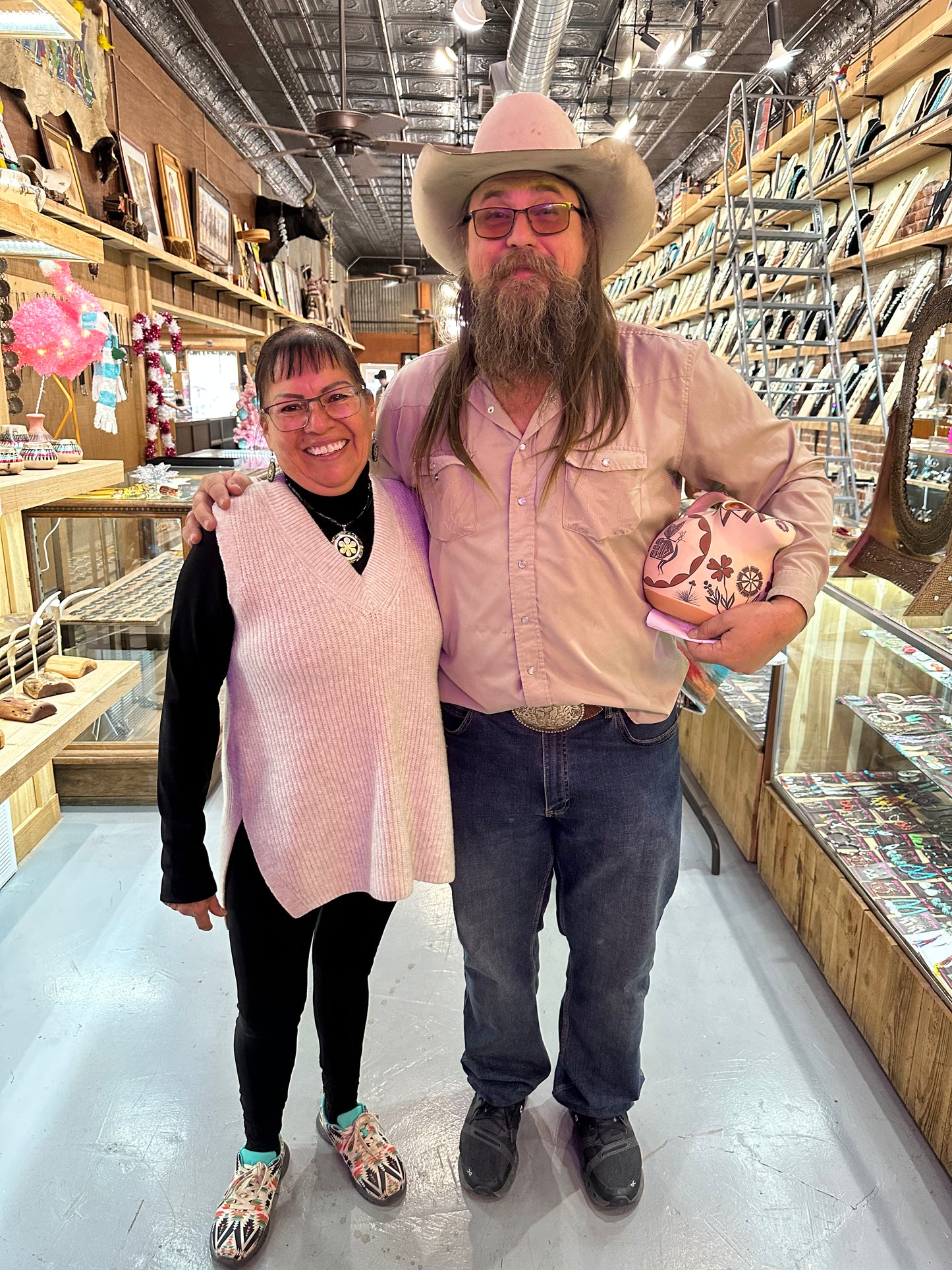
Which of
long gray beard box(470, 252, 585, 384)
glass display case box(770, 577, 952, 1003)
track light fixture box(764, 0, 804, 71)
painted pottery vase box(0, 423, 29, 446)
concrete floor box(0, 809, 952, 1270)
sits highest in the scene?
track light fixture box(764, 0, 804, 71)

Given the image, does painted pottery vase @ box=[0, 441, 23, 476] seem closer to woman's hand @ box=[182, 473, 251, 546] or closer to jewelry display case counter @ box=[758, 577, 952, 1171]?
woman's hand @ box=[182, 473, 251, 546]

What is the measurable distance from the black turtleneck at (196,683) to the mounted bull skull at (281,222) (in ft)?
27.1

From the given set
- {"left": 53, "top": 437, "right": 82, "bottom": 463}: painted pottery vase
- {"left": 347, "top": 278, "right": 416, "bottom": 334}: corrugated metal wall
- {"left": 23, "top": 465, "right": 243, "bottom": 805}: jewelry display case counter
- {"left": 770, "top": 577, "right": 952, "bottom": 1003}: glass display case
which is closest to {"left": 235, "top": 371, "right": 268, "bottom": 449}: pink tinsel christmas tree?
{"left": 23, "top": 465, "right": 243, "bottom": 805}: jewelry display case counter

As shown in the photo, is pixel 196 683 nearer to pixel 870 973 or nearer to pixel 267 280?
pixel 870 973

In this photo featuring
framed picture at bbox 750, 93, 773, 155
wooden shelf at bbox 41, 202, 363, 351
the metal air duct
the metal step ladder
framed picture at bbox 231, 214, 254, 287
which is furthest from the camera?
framed picture at bbox 231, 214, 254, 287

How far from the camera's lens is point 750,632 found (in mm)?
1399

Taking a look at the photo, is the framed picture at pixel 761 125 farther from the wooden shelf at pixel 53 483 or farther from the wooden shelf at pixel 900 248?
the wooden shelf at pixel 53 483

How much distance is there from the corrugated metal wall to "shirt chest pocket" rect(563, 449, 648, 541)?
2247cm

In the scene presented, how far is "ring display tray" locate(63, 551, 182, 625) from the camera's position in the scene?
354 cm

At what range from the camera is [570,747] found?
156 cm

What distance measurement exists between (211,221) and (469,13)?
9.84ft

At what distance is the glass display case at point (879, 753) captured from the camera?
2182mm

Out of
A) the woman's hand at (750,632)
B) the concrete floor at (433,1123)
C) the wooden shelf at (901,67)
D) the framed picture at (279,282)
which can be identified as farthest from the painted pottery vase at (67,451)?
the framed picture at (279,282)

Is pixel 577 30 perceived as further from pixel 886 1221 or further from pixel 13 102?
pixel 886 1221
